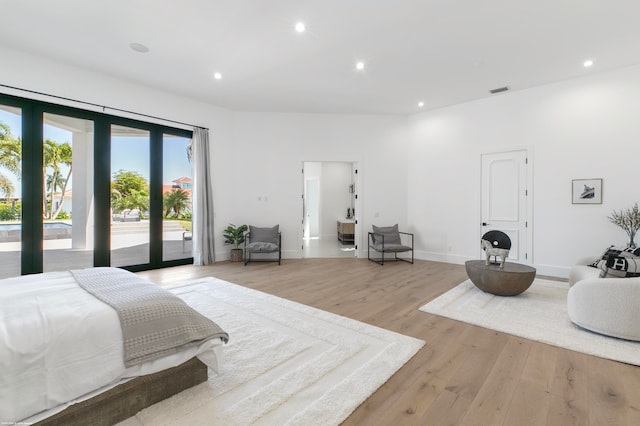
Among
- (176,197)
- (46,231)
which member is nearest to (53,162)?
(46,231)

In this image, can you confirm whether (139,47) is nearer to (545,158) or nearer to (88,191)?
(88,191)

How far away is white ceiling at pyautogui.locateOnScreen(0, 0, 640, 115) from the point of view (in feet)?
10.1

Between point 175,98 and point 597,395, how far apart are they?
684cm

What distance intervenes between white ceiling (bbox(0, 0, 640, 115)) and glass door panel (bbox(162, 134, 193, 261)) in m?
1.16

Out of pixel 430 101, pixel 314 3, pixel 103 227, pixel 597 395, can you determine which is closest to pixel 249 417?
pixel 597 395

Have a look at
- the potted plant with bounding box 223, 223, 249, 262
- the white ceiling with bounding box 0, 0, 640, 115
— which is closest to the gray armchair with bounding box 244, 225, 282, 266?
the potted plant with bounding box 223, 223, 249, 262

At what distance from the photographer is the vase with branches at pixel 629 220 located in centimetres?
416

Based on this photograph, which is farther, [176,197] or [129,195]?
[176,197]

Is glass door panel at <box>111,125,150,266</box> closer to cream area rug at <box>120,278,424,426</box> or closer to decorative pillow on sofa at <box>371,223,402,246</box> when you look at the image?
cream area rug at <box>120,278,424,426</box>

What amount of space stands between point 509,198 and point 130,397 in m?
6.21

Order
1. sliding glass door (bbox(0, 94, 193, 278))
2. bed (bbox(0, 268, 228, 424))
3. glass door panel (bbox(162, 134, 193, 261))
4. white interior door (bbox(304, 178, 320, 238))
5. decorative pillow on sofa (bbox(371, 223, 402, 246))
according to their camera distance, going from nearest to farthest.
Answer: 1. bed (bbox(0, 268, 228, 424))
2. sliding glass door (bbox(0, 94, 193, 278))
3. glass door panel (bbox(162, 134, 193, 261))
4. decorative pillow on sofa (bbox(371, 223, 402, 246))
5. white interior door (bbox(304, 178, 320, 238))

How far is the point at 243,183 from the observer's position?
657 cm

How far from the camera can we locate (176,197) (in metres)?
5.79

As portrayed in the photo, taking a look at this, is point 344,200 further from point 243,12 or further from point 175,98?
point 243,12
